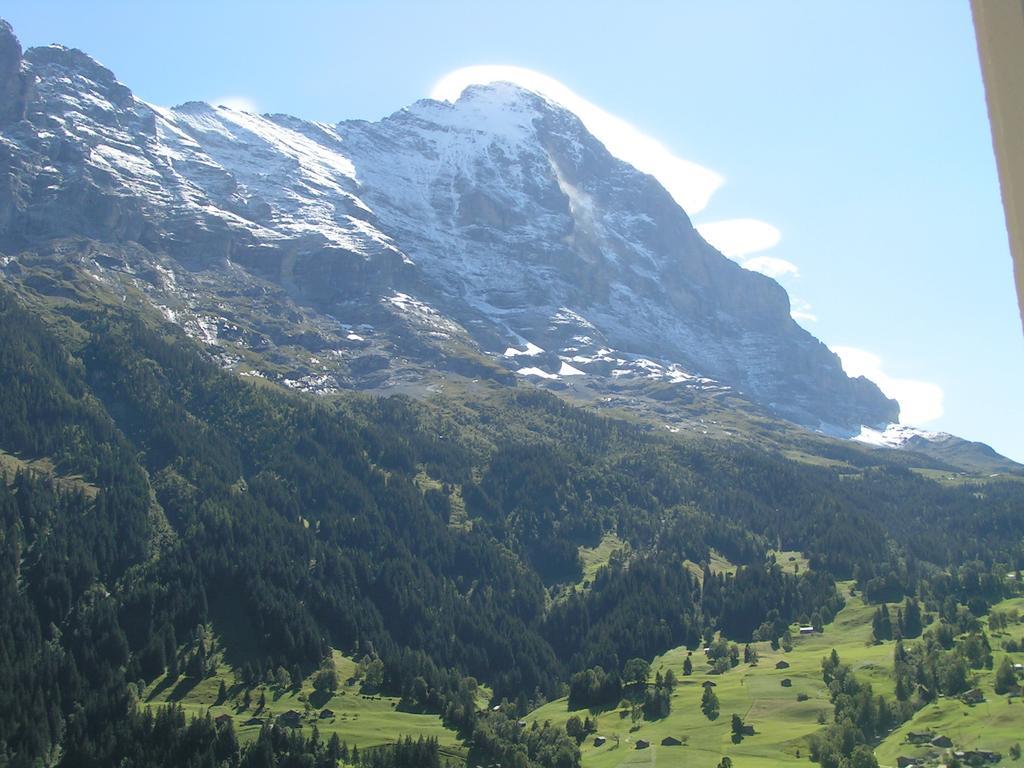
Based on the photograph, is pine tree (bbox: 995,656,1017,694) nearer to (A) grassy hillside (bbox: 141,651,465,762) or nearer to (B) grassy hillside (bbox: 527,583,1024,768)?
(B) grassy hillside (bbox: 527,583,1024,768)

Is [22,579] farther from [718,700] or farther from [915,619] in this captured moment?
[915,619]

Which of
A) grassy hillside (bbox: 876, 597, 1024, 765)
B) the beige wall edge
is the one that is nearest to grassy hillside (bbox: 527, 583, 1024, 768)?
grassy hillside (bbox: 876, 597, 1024, 765)

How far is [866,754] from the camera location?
116 metres

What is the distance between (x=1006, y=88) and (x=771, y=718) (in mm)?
151771

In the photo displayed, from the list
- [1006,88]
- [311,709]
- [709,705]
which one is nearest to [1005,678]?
[709,705]

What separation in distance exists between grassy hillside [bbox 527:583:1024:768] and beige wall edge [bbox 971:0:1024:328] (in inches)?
5108

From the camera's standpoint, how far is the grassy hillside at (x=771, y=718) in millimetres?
127062

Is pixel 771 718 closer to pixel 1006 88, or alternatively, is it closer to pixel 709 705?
pixel 709 705

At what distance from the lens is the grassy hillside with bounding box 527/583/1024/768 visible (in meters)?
127

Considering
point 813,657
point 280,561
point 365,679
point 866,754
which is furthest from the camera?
point 280,561

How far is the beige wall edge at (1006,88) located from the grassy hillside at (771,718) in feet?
426

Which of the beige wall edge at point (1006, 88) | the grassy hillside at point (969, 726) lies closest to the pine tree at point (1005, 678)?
the grassy hillside at point (969, 726)

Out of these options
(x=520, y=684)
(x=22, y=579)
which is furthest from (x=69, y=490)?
(x=520, y=684)

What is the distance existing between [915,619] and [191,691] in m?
132
